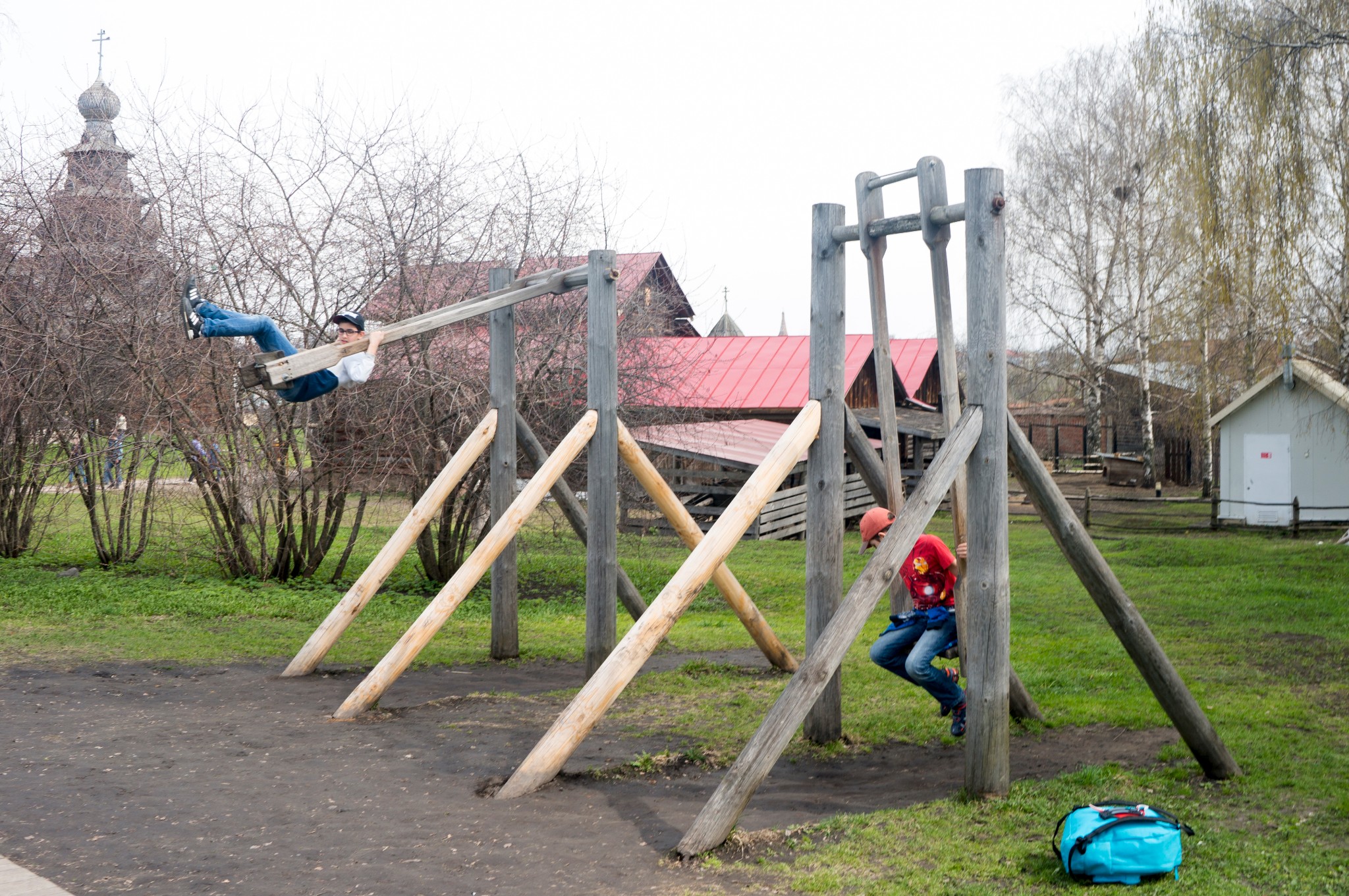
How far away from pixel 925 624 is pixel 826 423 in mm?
1277

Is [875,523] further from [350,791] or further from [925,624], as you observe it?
[350,791]

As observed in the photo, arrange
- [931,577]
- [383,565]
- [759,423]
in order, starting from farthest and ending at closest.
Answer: [759,423] < [383,565] < [931,577]

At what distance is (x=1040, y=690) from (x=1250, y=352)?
12.2 meters

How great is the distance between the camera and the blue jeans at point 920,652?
5.97 metres

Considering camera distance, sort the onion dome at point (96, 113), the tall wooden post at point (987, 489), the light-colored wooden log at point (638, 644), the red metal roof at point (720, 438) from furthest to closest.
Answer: the red metal roof at point (720, 438) → the onion dome at point (96, 113) → the light-colored wooden log at point (638, 644) → the tall wooden post at point (987, 489)

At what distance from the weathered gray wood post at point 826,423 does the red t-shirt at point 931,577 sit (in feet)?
1.53

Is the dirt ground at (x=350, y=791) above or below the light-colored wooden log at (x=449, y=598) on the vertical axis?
below

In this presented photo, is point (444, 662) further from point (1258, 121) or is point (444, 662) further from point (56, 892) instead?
point (1258, 121)

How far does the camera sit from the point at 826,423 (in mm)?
5980

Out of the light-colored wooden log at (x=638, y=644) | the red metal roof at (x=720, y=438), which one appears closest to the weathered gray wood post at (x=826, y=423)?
the light-colored wooden log at (x=638, y=644)

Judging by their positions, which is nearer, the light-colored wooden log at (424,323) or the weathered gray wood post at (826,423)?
the weathered gray wood post at (826,423)

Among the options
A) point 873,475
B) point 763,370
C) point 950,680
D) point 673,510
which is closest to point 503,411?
point 673,510

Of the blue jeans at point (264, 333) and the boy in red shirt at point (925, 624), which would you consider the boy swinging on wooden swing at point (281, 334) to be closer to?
the blue jeans at point (264, 333)

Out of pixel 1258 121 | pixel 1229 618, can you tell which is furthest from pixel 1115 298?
pixel 1229 618
